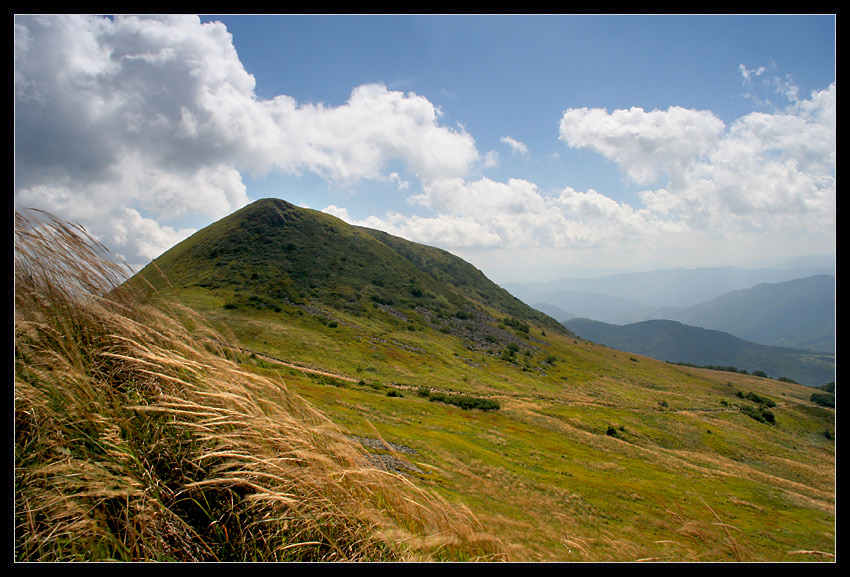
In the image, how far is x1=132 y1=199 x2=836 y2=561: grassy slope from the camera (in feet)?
35.1

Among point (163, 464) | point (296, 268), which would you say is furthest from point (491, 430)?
point (296, 268)

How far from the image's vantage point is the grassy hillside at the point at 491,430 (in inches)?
123

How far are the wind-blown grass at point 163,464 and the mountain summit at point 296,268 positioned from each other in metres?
77.3

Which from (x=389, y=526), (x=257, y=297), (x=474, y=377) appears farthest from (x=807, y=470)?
(x=257, y=297)

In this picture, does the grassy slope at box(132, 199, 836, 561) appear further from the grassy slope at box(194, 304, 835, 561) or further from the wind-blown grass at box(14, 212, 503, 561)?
the wind-blown grass at box(14, 212, 503, 561)

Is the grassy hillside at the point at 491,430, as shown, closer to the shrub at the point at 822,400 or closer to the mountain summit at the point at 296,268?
the mountain summit at the point at 296,268

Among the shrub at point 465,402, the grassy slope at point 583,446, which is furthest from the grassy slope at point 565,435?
the shrub at point 465,402

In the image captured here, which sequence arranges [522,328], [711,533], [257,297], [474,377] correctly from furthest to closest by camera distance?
[522,328], [257,297], [474,377], [711,533]

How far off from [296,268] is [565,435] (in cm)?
8743

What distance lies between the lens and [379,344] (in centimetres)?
7131

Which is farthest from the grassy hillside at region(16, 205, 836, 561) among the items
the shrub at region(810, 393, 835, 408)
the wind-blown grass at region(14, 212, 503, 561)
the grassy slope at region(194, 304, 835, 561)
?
the shrub at region(810, 393, 835, 408)

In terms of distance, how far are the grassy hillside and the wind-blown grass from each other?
4 centimetres

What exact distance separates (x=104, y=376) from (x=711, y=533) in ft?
19.4
